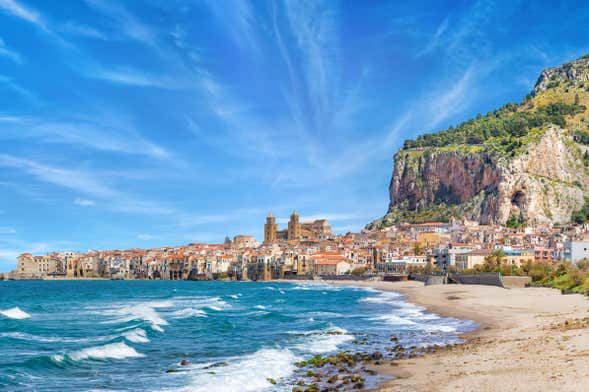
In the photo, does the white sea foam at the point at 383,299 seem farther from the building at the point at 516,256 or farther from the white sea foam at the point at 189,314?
the building at the point at 516,256

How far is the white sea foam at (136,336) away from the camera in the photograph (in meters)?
33.8

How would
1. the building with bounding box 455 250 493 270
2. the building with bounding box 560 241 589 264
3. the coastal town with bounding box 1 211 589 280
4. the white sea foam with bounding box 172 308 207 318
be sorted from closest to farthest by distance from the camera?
the white sea foam with bounding box 172 308 207 318, the building with bounding box 560 241 589 264, the building with bounding box 455 250 493 270, the coastal town with bounding box 1 211 589 280

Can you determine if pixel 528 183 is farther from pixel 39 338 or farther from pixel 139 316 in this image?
pixel 39 338

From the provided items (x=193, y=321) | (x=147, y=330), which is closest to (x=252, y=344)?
(x=147, y=330)

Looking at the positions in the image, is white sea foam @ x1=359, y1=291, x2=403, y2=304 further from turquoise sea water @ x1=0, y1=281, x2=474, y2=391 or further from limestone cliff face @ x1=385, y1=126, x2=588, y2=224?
limestone cliff face @ x1=385, y1=126, x2=588, y2=224

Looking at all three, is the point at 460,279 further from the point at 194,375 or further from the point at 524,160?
the point at 524,160

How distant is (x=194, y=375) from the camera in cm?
2308

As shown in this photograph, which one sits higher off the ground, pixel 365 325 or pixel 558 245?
pixel 558 245

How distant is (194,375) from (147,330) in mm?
16522

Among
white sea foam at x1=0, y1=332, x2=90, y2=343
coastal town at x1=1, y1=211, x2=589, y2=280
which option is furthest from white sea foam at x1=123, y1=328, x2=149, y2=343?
coastal town at x1=1, y1=211, x2=589, y2=280

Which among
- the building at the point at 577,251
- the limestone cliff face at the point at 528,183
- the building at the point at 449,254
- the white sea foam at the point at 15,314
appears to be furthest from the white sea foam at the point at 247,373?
the limestone cliff face at the point at 528,183

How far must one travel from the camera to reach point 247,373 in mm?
22953

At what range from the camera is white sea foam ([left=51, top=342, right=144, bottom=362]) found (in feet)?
89.9

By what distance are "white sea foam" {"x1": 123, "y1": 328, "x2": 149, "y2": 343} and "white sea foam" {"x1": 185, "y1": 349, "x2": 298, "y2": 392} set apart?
341 inches
